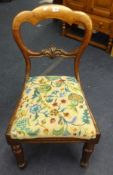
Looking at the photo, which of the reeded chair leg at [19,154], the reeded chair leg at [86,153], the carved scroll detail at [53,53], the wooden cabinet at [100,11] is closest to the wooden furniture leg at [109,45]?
the wooden cabinet at [100,11]

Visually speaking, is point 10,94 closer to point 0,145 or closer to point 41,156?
point 0,145

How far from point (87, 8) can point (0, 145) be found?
1.56 metres

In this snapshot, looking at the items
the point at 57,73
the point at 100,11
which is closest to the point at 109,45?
the point at 100,11

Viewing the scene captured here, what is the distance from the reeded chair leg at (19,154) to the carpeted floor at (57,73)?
0.05m

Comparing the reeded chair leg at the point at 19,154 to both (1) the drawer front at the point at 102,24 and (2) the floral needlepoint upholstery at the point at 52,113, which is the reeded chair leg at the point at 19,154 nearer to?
(2) the floral needlepoint upholstery at the point at 52,113

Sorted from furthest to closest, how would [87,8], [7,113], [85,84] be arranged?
1. [87,8]
2. [85,84]
3. [7,113]

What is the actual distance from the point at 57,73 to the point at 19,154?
100cm

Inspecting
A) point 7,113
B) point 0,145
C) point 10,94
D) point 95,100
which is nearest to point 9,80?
point 10,94

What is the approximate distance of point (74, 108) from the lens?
1004mm

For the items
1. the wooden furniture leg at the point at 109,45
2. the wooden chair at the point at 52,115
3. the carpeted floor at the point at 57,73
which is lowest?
the carpeted floor at the point at 57,73

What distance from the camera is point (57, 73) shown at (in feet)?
6.34

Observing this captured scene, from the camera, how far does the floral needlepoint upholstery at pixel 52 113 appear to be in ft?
3.08

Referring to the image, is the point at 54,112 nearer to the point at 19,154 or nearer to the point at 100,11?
the point at 19,154

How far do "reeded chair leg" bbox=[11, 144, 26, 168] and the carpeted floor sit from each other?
5cm
